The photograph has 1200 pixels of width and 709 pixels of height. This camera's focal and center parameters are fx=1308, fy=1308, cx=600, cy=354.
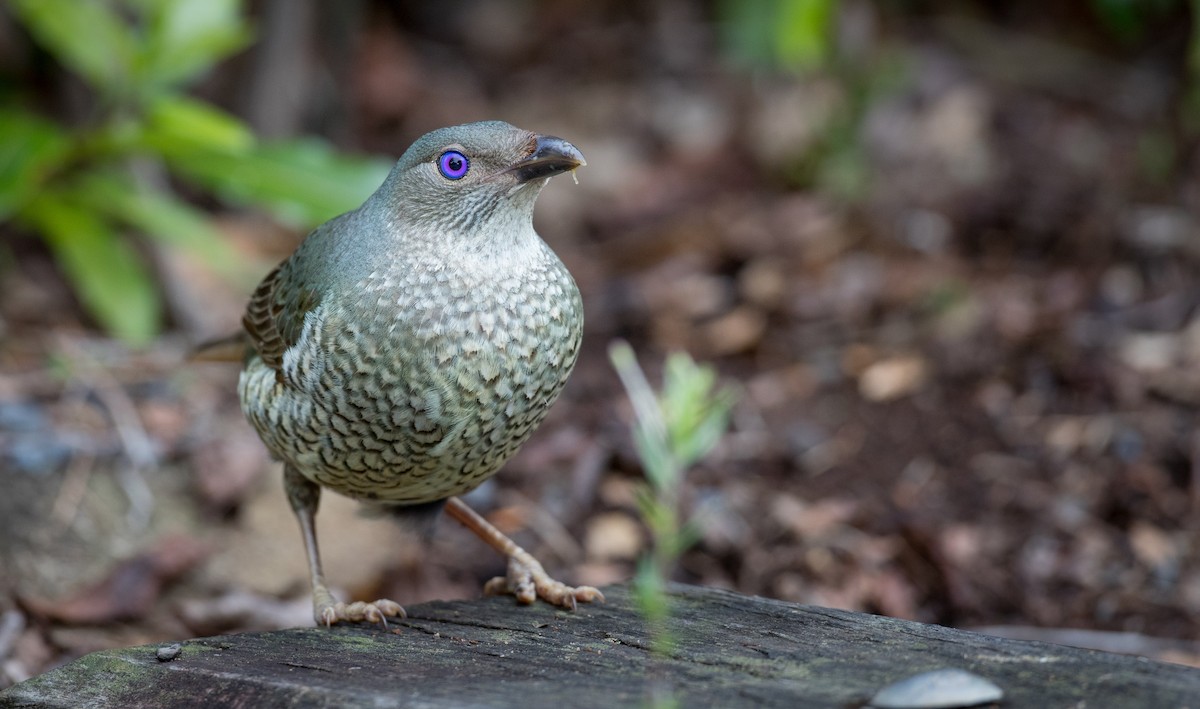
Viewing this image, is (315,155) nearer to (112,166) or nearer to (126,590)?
(112,166)

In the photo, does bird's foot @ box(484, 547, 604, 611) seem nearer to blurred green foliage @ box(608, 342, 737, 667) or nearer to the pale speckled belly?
the pale speckled belly

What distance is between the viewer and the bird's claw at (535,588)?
11.6 ft

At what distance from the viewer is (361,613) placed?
3.54 metres

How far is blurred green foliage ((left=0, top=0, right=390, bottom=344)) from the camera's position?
5594mm

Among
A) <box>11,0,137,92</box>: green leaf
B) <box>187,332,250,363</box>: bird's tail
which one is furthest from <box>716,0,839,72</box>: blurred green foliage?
<box>187,332,250,363</box>: bird's tail

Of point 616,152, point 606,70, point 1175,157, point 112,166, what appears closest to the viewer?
point 112,166

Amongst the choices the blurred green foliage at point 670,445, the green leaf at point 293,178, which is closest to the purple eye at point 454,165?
the blurred green foliage at point 670,445

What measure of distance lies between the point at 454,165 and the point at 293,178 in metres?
2.33

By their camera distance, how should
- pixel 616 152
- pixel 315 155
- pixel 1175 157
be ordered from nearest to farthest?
1. pixel 315 155
2. pixel 1175 157
3. pixel 616 152

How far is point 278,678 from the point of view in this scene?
2.74m

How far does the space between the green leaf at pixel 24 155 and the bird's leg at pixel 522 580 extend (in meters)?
2.67

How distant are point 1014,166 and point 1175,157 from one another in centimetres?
99

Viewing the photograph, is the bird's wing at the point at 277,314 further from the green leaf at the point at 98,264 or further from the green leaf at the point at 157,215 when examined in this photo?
the green leaf at the point at 98,264

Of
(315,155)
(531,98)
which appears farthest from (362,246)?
(531,98)
